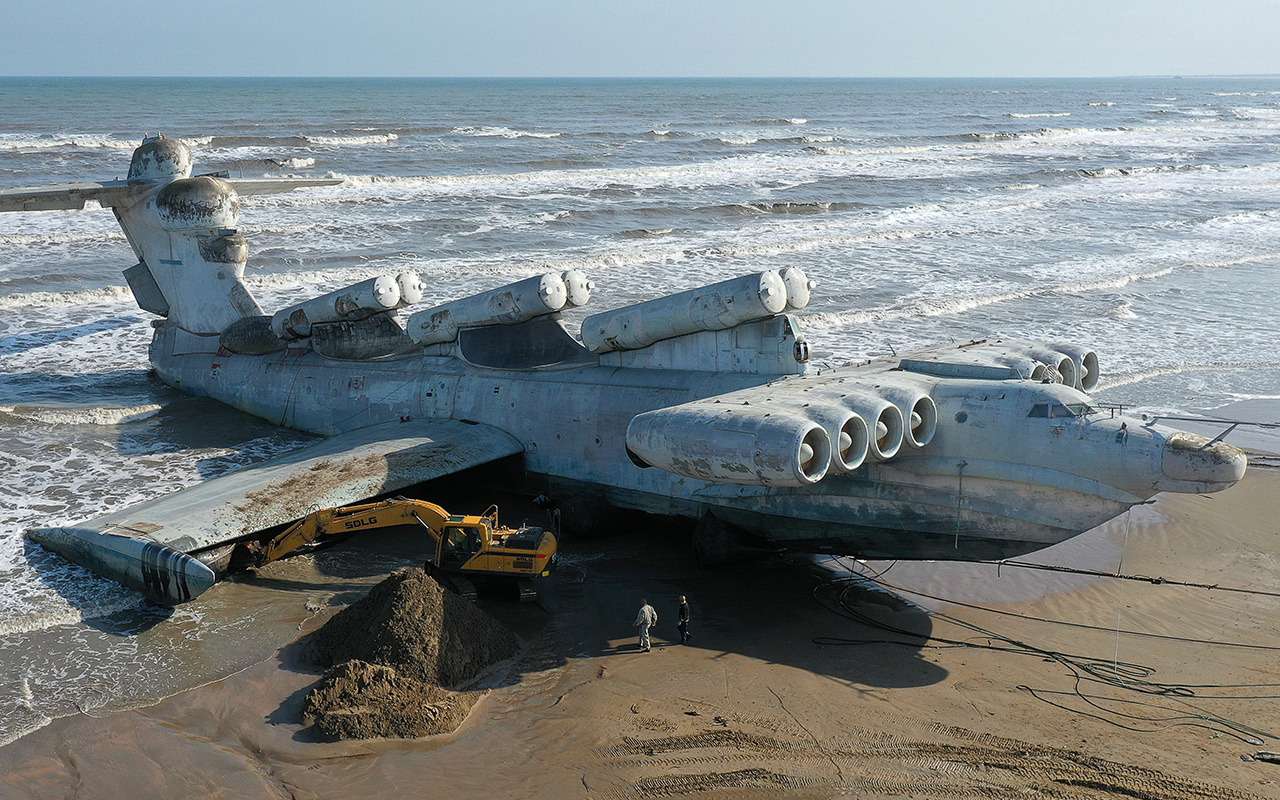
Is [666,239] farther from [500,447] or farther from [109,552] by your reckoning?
[109,552]

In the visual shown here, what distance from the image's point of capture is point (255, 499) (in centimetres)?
1611

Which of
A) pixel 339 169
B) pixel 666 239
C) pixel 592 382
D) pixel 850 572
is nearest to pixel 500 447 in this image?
pixel 592 382

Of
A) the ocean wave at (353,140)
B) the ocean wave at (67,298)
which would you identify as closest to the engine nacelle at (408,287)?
the ocean wave at (67,298)

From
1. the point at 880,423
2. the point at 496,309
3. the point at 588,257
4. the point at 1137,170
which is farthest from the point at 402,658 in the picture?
the point at 1137,170

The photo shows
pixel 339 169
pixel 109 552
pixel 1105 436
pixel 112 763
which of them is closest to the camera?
pixel 112 763

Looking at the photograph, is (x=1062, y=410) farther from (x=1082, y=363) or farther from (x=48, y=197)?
(x=48, y=197)

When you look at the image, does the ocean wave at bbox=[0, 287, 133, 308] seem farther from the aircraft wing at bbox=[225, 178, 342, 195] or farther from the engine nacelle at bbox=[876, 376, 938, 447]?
the engine nacelle at bbox=[876, 376, 938, 447]

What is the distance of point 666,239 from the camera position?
41.3 meters

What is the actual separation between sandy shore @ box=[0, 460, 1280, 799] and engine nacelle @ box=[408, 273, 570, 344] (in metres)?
4.57

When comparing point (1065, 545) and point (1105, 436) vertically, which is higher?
point (1105, 436)

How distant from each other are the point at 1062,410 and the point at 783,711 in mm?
5128

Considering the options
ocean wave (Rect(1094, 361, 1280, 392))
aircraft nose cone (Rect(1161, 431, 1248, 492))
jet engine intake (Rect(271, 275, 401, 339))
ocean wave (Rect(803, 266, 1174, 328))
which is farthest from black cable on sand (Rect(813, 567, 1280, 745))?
ocean wave (Rect(803, 266, 1174, 328))

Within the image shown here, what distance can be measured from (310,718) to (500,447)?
6.81 meters

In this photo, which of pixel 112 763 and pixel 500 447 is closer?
pixel 112 763
